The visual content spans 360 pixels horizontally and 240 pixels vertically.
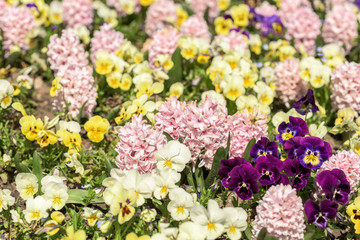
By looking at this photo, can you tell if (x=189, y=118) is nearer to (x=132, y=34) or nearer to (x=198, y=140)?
(x=198, y=140)

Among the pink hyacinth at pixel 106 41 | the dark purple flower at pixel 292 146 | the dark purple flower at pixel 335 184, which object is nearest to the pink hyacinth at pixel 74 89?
the pink hyacinth at pixel 106 41

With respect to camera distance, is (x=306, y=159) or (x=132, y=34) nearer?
(x=306, y=159)

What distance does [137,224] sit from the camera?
2928 mm

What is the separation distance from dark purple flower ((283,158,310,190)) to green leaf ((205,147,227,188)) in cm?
39

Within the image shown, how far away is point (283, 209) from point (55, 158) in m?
1.79

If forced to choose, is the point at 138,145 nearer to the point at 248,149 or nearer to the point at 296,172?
the point at 248,149

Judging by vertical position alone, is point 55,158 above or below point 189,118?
below

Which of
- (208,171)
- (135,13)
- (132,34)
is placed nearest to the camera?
(208,171)

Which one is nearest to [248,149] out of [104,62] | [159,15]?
[104,62]

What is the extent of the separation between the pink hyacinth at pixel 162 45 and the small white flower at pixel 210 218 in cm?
215

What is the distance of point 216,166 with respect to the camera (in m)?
3.10

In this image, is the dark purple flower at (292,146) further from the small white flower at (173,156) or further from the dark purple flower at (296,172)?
the small white flower at (173,156)

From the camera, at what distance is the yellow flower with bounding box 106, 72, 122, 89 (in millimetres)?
4164

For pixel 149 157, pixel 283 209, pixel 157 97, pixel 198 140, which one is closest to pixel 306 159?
pixel 283 209
